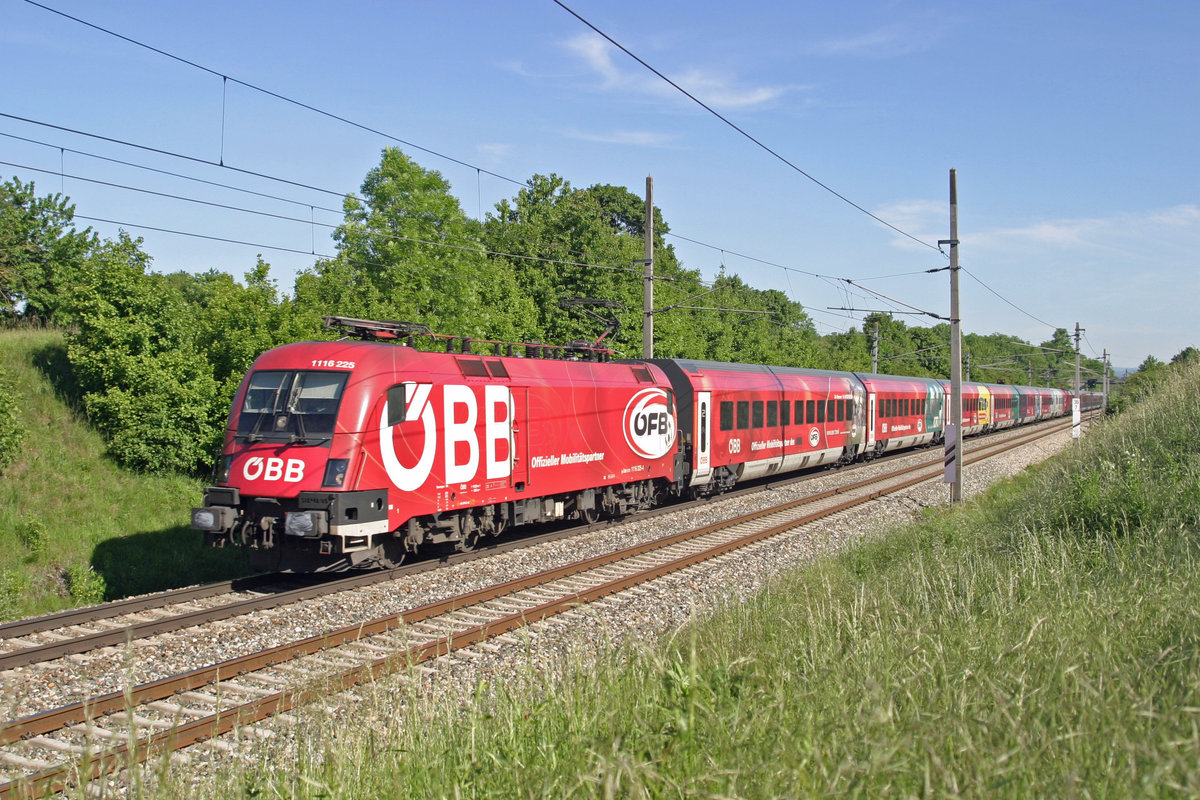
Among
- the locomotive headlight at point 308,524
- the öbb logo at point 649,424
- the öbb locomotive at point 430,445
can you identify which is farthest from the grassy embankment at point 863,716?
the öbb logo at point 649,424

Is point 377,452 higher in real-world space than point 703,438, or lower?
higher

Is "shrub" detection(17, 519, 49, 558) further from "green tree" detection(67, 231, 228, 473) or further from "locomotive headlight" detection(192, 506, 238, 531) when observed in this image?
"locomotive headlight" detection(192, 506, 238, 531)

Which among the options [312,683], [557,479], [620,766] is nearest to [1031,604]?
[620,766]

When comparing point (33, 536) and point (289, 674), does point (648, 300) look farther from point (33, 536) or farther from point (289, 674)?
point (289, 674)

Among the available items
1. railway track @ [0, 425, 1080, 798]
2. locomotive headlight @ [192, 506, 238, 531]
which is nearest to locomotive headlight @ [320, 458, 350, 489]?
locomotive headlight @ [192, 506, 238, 531]

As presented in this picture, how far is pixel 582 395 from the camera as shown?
15.3 meters

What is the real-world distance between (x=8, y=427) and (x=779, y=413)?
698 inches

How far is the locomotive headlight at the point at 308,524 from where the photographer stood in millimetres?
10359

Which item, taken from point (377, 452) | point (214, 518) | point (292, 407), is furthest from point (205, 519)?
point (377, 452)

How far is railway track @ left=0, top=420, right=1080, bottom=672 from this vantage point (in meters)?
8.40

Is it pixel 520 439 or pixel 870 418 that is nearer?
pixel 520 439

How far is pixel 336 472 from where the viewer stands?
10648 mm

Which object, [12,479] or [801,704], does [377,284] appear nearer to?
[12,479]

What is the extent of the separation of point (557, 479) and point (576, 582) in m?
3.32
